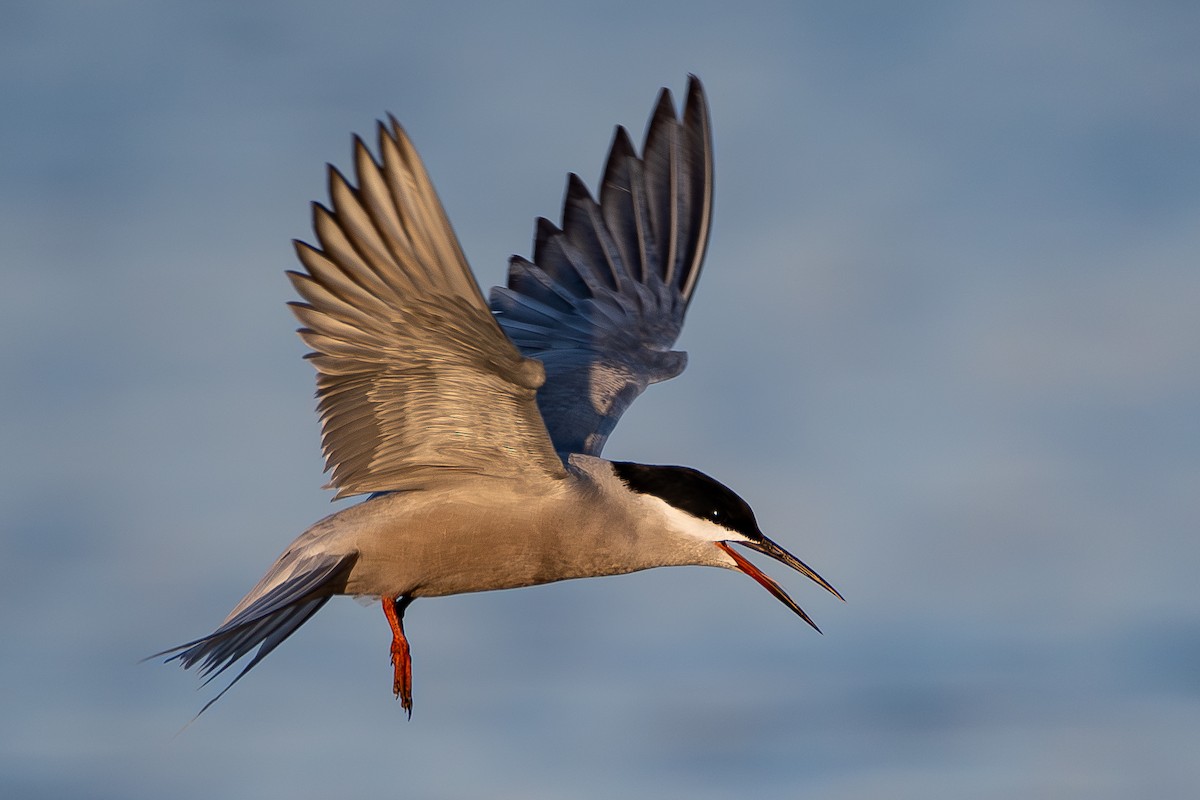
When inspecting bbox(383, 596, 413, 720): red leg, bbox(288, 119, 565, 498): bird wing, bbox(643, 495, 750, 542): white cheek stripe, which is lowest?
bbox(383, 596, 413, 720): red leg

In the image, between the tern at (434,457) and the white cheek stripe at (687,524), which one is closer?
the tern at (434,457)

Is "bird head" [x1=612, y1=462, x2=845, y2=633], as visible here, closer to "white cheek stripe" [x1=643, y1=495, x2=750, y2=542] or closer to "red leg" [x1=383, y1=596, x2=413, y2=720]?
"white cheek stripe" [x1=643, y1=495, x2=750, y2=542]

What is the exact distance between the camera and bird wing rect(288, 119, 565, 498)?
710 centimetres

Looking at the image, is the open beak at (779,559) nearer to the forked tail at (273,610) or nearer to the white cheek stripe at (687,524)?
the white cheek stripe at (687,524)

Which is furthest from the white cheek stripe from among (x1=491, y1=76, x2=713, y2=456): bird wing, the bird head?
(x1=491, y1=76, x2=713, y2=456): bird wing

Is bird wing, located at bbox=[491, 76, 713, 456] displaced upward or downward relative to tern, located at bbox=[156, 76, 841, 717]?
upward

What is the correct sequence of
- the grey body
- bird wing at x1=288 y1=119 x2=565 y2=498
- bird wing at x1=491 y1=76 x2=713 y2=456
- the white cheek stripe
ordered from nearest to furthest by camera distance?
bird wing at x1=288 y1=119 x2=565 y2=498, the grey body, the white cheek stripe, bird wing at x1=491 y1=76 x2=713 y2=456

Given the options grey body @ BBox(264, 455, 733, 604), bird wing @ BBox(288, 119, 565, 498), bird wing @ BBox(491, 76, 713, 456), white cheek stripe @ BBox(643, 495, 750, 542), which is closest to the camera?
bird wing @ BBox(288, 119, 565, 498)

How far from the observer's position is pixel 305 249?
7.39 m

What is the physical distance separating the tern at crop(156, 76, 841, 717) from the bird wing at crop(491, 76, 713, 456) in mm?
309

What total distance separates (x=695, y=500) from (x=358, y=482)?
1.74 m

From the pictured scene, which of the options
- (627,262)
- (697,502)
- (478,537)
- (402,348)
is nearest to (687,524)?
(697,502)

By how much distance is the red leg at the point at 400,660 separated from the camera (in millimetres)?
8562

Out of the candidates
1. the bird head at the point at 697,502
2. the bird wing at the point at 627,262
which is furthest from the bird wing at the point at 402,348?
the bird wing at the point at 627,262
